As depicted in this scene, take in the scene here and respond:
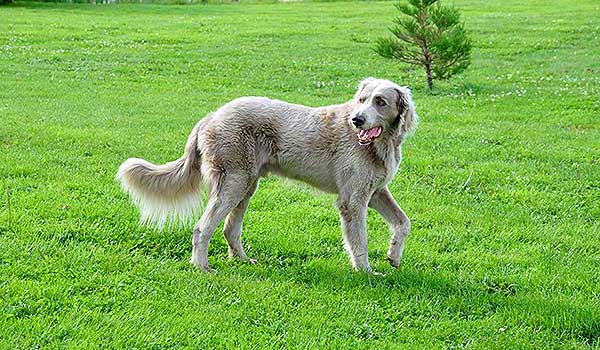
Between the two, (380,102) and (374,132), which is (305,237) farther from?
(380,102)

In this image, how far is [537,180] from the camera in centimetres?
880

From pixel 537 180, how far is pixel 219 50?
49.9 ft

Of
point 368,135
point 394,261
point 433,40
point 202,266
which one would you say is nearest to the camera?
point 202,266

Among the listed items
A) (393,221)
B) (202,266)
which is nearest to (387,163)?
(393,221)

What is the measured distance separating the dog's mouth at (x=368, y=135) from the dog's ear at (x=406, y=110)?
0.24 m

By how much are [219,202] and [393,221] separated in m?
1.58

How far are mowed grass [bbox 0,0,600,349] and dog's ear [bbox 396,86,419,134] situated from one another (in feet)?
3.73

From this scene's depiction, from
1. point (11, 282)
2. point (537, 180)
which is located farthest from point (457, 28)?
point (11, 282)

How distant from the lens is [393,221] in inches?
248

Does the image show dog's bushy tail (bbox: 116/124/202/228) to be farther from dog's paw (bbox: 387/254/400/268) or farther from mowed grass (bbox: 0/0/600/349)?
dog's paw (bbox: 387/254/400/268)

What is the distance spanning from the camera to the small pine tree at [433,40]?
648 inches

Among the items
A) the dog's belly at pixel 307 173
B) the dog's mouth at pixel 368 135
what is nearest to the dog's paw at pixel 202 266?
the dog's belly at pixel 307 173

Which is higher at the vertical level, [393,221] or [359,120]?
[359,120]

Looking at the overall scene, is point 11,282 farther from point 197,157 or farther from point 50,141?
point 50,141
